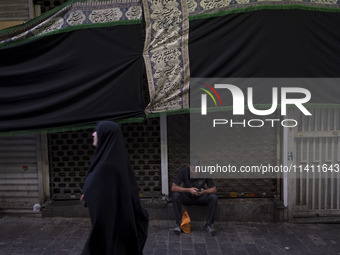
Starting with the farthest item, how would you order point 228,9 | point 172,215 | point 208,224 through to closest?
point 172,215 < point 208,224 < point 228,9

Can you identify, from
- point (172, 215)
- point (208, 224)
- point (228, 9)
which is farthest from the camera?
point (172, 215)

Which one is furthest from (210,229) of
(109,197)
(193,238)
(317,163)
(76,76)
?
(76,76)

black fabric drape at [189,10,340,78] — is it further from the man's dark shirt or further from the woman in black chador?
the woman in black chador

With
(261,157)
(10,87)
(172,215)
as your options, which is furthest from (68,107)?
(261,157)

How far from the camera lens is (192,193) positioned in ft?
17.4

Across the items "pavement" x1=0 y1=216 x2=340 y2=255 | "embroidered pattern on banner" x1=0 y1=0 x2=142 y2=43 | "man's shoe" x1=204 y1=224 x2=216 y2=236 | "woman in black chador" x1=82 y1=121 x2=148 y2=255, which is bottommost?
"pavement" x1=0 y1=216 x2=340 y2=255

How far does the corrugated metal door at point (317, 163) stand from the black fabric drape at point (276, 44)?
1106 mm

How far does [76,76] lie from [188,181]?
2511 mm

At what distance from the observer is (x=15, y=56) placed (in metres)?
4.77

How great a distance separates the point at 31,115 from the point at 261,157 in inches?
157

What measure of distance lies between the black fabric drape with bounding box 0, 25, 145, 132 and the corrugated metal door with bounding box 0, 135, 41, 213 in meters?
1.16

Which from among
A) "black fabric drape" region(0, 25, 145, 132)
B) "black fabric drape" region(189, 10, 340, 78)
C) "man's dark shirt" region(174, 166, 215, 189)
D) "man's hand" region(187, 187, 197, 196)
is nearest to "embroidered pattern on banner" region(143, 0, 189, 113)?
"black fabric drape" region(0, 25, 145, 132)

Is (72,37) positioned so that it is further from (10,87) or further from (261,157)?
(261,157)

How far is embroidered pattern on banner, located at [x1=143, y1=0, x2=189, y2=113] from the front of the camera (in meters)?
4.71
